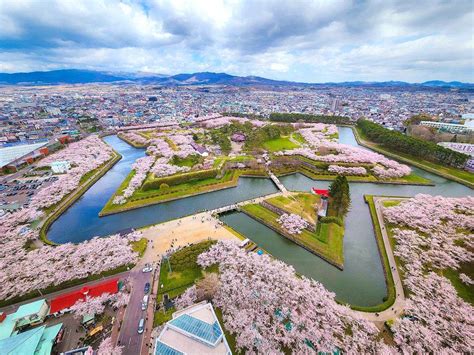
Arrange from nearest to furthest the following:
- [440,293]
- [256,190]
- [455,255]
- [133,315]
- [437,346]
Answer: [437,346]
[133,315]
[440,293]
[455,255]
[256,190]

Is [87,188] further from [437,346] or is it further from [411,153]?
[411,153]

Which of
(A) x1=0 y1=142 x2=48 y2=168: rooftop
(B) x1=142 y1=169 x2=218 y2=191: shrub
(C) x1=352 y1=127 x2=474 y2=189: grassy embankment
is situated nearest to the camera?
(B) x1=142 y1=169 x2=218 y2=191: shrub

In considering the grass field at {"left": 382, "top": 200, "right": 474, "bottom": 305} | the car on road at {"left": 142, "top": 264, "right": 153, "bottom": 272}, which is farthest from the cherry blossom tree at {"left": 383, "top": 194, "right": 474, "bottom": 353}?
the car on road at {"left": 142, "top": 264, "right": 153, "bottom": 272}

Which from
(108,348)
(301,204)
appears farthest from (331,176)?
(108,348)

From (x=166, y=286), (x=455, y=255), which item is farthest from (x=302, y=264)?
(x=455, y=255)

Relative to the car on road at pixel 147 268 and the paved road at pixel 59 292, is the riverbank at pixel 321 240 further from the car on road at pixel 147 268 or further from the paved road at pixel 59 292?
the paved road at pixel 59 292

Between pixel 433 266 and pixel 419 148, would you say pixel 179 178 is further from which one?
pixel 419 148

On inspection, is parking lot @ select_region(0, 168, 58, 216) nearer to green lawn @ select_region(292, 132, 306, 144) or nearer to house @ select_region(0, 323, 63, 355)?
house @ select_region(0, 323, 63, 355)
